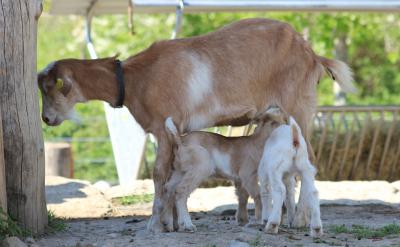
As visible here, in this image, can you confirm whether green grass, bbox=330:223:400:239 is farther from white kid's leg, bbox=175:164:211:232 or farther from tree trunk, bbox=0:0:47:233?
tree trunk, bbox=0:0:47:233

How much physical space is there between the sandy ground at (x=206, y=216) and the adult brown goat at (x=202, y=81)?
641 mm

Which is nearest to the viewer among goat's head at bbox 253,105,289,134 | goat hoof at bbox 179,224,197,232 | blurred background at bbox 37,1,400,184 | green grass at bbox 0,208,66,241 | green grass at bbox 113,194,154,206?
green grass at bbox 0,208,66,241

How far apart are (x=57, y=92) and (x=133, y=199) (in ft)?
7.26

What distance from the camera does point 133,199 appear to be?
9156mm

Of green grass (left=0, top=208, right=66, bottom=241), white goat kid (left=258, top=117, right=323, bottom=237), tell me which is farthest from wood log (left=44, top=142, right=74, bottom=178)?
white goat kid (left=258, top=117, right=323, bottom=237)

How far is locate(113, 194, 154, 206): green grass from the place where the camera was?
9.05 meters

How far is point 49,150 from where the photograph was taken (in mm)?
12102

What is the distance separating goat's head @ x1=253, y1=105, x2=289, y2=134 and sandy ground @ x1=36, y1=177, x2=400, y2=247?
80cm

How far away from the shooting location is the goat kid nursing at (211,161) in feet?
22.3

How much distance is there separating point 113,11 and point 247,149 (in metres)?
4.85

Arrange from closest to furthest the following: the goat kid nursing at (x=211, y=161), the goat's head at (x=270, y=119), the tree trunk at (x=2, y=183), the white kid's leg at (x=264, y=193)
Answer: the tree trunk at (x=2, y=183) → the white kid's leg at (x=264, y=193) → the goat kid nursing at (x=211, y=161) → the goat's head at (x=270, y=119)

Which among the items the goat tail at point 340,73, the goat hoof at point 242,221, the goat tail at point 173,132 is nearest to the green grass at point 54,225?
the goat tail at point 173,132

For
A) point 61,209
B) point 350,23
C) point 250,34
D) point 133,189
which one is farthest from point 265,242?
point 350,23

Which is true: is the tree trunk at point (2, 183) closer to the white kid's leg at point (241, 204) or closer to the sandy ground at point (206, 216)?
the sandy ground at point (206, 216)
